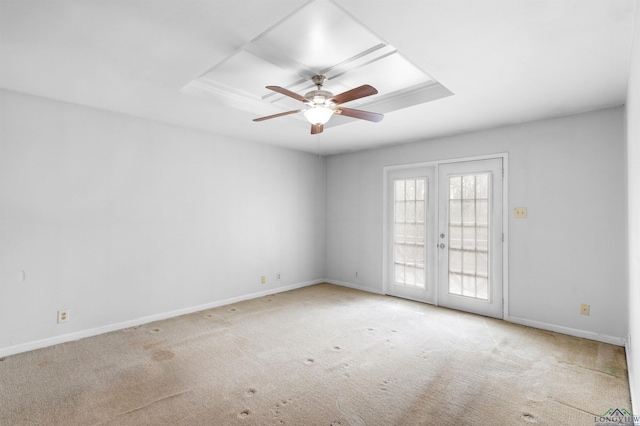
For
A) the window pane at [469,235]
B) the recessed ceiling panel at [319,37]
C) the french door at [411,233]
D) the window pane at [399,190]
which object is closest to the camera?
the recessed ceiling panel at [319,37]

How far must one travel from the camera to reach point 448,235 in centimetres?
459

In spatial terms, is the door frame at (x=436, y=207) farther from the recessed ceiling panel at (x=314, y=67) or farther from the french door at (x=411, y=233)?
the recessed ceiling panel at (x=314, y=67)

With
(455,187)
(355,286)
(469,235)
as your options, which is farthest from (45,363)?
(455,187)

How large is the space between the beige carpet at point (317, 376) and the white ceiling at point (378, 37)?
8.19 ft

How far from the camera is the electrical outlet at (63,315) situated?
3.29 m

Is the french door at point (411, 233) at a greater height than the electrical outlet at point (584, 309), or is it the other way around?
the french door at point (411, 233)

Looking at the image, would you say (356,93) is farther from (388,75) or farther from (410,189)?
(410,189)

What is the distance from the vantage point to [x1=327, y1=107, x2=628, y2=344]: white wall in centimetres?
331

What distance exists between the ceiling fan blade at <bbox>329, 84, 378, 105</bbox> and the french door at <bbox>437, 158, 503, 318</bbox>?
Result: 2633 millimetres

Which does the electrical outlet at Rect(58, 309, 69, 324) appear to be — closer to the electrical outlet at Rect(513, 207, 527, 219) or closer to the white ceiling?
the white ceiling

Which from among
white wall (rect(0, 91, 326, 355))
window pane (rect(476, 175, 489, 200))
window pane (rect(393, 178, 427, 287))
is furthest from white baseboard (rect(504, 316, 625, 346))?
white wall (rect(0, 91, 326, 355))

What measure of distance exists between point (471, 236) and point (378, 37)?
3195mm

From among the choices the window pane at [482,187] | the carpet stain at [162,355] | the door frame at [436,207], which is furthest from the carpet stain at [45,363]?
the window pane at [482,187]

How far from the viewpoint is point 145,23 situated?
201 cm
